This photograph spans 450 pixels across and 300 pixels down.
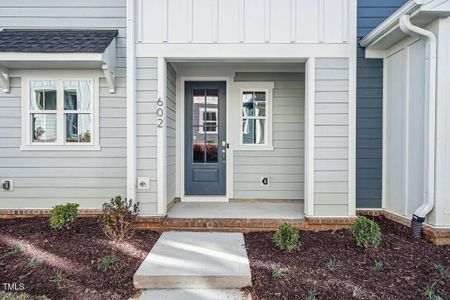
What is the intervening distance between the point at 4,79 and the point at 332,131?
16.0 feet

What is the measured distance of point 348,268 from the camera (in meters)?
2.93

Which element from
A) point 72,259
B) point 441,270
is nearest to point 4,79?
point 72,259

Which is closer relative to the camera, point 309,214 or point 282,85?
point 309,214

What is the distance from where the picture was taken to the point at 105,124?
Result: 14.7 feet

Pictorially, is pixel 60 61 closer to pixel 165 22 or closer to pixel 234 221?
pixel 165 22

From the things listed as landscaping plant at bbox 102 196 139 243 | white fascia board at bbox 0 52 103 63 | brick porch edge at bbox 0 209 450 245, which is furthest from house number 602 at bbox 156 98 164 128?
brick porch edge at bbox 0 209 450 245

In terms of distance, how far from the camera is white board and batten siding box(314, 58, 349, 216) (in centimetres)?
404

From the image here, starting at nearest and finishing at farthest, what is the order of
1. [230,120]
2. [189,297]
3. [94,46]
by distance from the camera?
[189,297] < [94,46] < [230,120]

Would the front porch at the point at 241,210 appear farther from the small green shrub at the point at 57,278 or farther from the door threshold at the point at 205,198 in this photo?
the small green shrub at the point at 57,278

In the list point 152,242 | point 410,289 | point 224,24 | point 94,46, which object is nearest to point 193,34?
point 224,24

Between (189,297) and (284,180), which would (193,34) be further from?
(189,297)

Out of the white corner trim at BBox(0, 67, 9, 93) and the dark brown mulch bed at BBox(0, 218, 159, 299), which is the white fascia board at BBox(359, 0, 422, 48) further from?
the white corner trim at BBox(0, 67, 9, 93)

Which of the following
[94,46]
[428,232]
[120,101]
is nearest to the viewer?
[428,232]

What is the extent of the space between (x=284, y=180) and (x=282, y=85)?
5.60 ft
